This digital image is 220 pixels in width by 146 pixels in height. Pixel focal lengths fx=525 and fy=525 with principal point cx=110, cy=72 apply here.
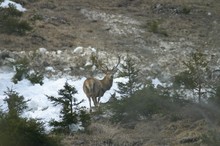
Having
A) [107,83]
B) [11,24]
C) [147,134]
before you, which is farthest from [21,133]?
[11,24]

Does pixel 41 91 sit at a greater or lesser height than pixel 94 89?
greater

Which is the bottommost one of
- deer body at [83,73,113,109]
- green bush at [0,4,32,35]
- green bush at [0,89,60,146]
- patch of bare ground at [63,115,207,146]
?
patch of bare ground at [63,115,207,146]

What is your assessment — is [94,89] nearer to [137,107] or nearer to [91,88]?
[91,88]

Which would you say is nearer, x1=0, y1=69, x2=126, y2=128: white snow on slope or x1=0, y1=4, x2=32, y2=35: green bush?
x1=0, y1=69, x2=126, y2=128: white snow on slope

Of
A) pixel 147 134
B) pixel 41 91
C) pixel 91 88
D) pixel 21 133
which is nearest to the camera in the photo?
pixel 21 133

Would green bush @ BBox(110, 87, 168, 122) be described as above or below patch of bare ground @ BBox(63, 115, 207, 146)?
above

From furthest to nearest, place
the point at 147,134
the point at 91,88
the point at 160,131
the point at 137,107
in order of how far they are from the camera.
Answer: the point at 91,88
the point at 137,107
the point at 160,131
the point at 147,134

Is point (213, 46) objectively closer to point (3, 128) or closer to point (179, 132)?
point (179, 132)

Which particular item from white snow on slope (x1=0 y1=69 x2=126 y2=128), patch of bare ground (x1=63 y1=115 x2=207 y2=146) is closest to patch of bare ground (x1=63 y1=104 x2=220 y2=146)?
patch of bare ground (x1=63 y1=115 x2=207 y2=146)

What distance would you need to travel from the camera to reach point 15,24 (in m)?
19.7

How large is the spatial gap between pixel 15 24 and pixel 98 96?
672 cm

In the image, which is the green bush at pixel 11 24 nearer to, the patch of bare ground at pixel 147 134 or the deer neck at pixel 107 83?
the deer neck at pixel 107 83

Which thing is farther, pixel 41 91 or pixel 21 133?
pixel 41 91

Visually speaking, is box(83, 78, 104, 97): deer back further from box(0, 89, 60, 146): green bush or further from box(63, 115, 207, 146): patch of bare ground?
box(0, 89, 60, 146): green bush
